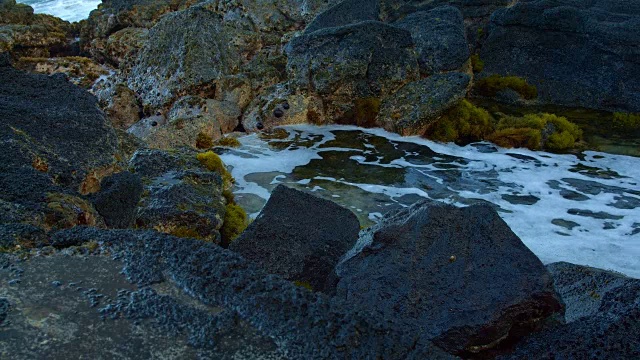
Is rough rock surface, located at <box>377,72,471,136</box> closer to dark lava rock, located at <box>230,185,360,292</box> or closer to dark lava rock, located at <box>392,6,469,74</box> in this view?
dark lava rock, located at <box>392,6,469,74</box>

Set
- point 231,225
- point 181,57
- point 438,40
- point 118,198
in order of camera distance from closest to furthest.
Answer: point 118,198, point 231,225, point 181,57, point 438,40

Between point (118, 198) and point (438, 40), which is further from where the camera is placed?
point (438, 40)

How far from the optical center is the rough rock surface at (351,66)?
48.5 ft

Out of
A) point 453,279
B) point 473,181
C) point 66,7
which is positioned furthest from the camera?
point 66,7

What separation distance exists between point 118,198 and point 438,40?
13.4m

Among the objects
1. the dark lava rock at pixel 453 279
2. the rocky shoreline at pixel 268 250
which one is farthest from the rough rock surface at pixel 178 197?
the dark lava rock at pixel 453 279

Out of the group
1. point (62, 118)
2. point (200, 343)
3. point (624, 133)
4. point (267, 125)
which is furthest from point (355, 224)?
point (624, 133)

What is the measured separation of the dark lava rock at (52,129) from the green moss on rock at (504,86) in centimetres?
1468

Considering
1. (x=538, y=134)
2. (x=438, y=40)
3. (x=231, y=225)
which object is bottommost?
(x=231, y=225)

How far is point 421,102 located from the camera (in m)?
14.1

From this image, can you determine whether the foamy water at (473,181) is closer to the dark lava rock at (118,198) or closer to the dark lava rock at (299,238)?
the dark lava rock at (299,238)

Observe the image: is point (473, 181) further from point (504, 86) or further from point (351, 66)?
point (504, 86)

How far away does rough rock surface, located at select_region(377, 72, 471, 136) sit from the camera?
13.8 meters

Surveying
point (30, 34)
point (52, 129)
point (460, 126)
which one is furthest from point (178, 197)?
point (30, 34)
